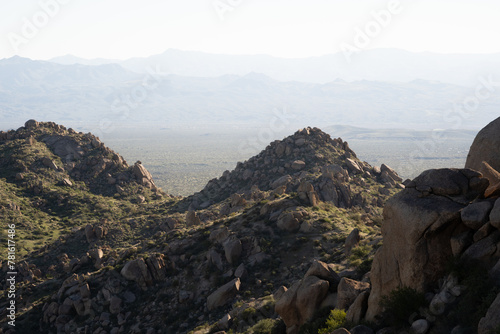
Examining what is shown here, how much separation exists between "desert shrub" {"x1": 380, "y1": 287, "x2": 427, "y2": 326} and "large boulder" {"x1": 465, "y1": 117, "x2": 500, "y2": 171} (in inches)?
306

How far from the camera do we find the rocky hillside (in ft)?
96.2

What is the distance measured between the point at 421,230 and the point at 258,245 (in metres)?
19.8

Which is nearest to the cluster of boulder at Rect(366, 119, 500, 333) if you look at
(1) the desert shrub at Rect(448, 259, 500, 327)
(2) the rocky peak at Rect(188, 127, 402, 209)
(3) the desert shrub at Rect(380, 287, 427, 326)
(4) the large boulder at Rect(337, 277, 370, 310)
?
(1) the desert shrub at Rect(448, 259, 500, 327)

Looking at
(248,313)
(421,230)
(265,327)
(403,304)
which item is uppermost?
(421,230)

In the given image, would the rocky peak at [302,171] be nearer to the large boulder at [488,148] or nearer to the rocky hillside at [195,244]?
the rocky hillside at [195,244]

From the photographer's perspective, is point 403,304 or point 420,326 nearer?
point 420,326

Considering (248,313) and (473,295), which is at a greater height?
(473,295)

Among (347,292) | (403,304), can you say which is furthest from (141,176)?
(403,304)

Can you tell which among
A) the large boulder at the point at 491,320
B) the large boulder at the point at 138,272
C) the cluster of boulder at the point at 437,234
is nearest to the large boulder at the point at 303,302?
the cluster of boulder at the point at 437,234

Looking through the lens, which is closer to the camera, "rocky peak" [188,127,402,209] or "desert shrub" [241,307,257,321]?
"desert shrub" [241,307,257,321]

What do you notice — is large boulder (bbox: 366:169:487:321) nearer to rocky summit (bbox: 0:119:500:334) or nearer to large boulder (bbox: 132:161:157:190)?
rocky summit (bbox: 0:119:500:334)

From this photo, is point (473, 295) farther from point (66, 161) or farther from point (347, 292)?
point (66, 161)

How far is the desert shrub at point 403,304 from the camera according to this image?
48.9 feet

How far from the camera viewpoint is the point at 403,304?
15.0 meters
